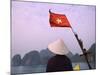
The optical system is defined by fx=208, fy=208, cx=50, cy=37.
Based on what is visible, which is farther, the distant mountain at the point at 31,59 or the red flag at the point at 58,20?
the red flag at the point at 58,20

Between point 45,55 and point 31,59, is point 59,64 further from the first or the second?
point 31,59

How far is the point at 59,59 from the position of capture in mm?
2396

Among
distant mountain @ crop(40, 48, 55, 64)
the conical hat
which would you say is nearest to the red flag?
the conical hat

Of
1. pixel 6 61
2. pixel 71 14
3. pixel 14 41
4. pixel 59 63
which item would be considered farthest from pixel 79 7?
pixel 6 61

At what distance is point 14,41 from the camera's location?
2.22 meters

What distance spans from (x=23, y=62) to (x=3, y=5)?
0.65 metres

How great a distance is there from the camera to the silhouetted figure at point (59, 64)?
7.73 ft

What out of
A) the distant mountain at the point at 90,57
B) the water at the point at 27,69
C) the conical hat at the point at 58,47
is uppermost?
the conical hat at the point at 58,47

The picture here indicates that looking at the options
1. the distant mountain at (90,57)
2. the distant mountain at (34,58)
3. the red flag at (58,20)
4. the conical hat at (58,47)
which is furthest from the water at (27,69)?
the red flag at (58,20)

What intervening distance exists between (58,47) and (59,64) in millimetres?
197

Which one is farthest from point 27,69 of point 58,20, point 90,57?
point 90,57

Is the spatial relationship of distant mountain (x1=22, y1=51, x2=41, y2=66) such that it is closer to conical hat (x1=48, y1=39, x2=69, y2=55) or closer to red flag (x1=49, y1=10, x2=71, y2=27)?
conical hat (x1=48, y1=39, x2=69, y2=55)

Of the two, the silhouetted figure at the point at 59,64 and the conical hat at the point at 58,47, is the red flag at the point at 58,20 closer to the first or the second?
the conical hat at the point at 58,47

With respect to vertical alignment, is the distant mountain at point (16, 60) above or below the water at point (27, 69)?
above
